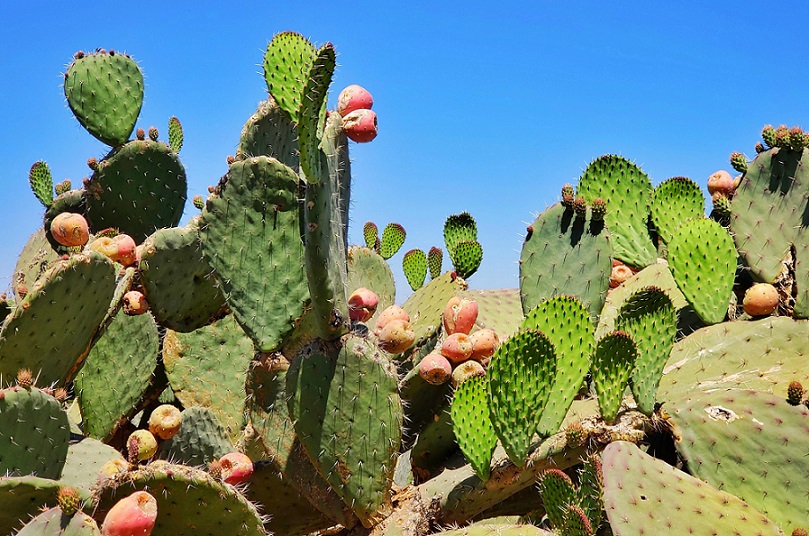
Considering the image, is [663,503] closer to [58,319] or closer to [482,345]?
[482,345]

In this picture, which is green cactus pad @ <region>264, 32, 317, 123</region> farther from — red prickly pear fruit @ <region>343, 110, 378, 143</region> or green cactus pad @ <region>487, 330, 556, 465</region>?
green cactus pad @ <region>487, 330, 556, 465</region>

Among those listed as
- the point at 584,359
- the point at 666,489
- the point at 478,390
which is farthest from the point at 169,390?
the point at 666,489

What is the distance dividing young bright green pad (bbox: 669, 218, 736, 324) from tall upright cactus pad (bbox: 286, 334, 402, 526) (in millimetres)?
1206

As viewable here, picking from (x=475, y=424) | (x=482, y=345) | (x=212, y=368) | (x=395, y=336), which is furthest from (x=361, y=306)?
(x=212, y=368)

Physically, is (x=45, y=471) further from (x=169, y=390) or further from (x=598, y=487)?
(x=598, y=487)

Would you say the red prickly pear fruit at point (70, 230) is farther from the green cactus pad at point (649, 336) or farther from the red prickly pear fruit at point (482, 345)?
the green cactus pad at point (649, 336)

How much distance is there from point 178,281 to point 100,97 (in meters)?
1.41

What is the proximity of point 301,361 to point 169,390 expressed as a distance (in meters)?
1.47

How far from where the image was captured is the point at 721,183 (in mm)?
4020

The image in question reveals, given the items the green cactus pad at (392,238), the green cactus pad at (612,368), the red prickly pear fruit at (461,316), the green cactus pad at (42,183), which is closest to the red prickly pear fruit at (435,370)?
the red prickly pear fruit at (461,316)

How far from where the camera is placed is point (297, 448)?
289 centimetres

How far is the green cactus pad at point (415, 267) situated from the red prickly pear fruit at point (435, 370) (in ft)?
7.38

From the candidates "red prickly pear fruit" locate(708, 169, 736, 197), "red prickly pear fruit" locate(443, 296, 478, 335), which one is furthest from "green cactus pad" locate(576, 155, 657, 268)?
"red prickly pear fruit" locate(443, 296, 478, 335)

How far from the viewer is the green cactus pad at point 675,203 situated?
3.59 m
